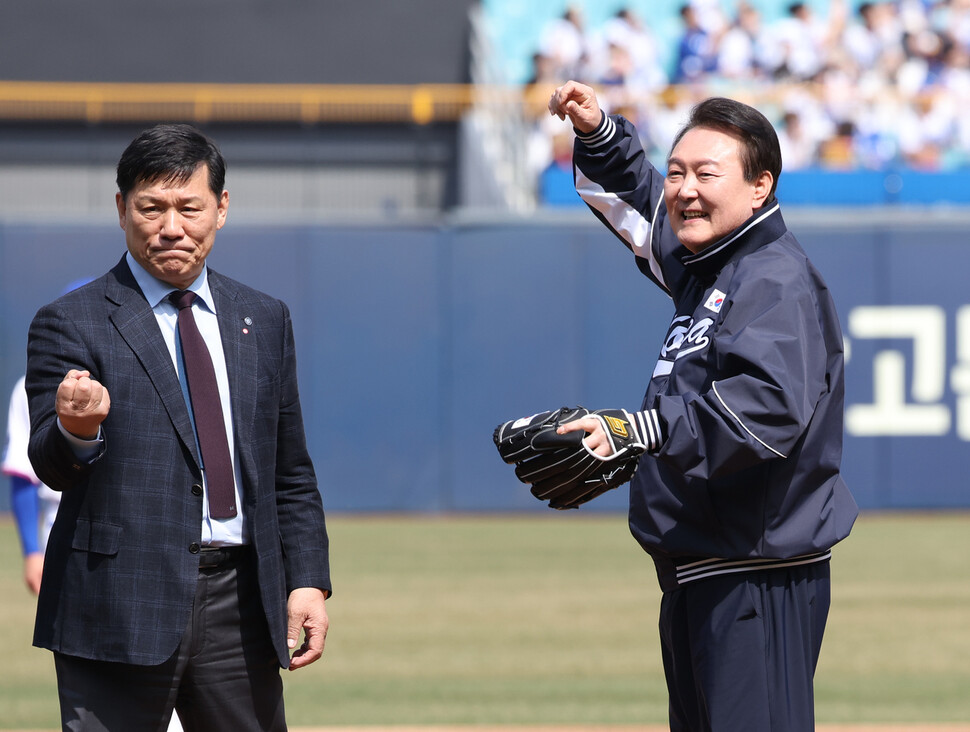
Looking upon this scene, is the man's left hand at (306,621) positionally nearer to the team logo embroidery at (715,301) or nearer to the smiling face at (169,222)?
the smiling face at (169,222)

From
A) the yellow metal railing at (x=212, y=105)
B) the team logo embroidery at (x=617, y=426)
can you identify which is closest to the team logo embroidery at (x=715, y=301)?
the team logo embroidery at (x=617, y=426)

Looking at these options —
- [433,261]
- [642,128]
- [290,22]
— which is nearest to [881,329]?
[642,128]

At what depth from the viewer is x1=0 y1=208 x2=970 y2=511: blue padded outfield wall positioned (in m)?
13.5

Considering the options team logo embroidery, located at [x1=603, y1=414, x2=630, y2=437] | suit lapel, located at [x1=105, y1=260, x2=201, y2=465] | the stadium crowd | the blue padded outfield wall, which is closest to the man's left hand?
suit lapel, located at [x1=105, y1=260, x2=201, y2=465]

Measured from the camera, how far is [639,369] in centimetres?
1368

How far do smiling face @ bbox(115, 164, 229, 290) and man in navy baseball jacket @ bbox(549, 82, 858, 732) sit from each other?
40.3 inches

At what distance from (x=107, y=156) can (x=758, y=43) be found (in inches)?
330

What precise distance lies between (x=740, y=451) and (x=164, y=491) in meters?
1.28

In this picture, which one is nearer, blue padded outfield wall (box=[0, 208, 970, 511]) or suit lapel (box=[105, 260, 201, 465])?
suit lapel (box=[105, 260, 201, 465])

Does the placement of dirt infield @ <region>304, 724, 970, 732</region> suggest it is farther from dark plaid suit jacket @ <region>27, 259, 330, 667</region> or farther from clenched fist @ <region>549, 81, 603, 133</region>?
clenched fist @ <region>549, 81, 603, 133</region>

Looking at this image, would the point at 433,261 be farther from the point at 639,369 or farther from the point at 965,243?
the point at 965,243

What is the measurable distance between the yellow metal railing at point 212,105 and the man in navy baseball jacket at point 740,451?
47.1ft

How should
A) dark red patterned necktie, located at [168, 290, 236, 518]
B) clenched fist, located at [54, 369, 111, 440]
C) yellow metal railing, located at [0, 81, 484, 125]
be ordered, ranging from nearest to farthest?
clenched fist, located at [54, 369, 111, 440] → dark red patterned necktie, located at [168, 290, 236, 518] → yellow metal railing, located at [0, 81, 484, 125]

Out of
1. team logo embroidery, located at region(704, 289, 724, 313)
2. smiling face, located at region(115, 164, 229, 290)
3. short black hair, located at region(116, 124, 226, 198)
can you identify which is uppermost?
short black hair, located at region(116, 124, 226, 198)
